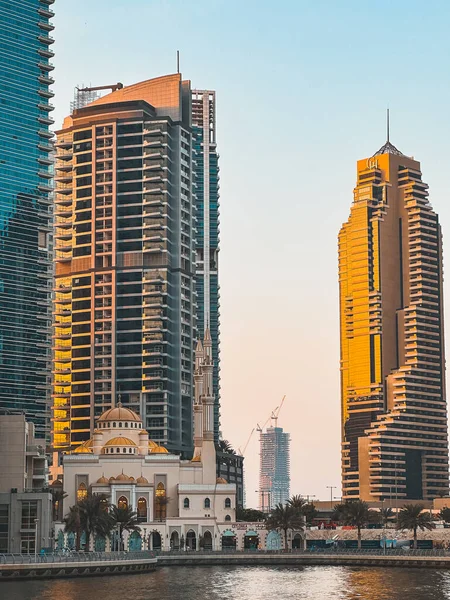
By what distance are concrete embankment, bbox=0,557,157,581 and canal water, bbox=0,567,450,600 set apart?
221 centimetres

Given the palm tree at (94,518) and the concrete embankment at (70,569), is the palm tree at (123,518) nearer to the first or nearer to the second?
the palm tree at (94,518)

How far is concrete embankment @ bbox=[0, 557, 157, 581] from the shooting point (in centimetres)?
13688

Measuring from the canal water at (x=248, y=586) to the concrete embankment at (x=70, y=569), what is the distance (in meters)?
2.21

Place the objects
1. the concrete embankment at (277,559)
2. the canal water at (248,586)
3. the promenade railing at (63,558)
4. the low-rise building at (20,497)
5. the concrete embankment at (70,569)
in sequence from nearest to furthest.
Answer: the canal water at (248,586) → the concrete embankment at (70,569) → the promenade railing at (63,558) → the low-rise building at (20,497) → the concrete embankment at (277,559)


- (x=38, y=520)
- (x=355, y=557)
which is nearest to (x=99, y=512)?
(x=38, y=520)

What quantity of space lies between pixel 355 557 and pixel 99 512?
39835mm

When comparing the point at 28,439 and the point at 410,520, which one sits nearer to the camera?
the point at 28,439

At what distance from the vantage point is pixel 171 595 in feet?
399

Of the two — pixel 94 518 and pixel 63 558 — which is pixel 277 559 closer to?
pixel 94 518

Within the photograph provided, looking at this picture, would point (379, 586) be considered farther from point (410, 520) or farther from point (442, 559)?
point (410, 520)

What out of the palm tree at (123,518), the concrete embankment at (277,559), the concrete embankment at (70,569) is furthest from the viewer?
the palm tree at (123,518)

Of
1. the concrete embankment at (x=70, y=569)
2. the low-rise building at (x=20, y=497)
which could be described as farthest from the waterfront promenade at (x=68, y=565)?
the low-rise building at (x=20, y=497)

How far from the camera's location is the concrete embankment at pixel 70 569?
449 ft

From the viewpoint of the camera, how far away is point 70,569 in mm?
143125
